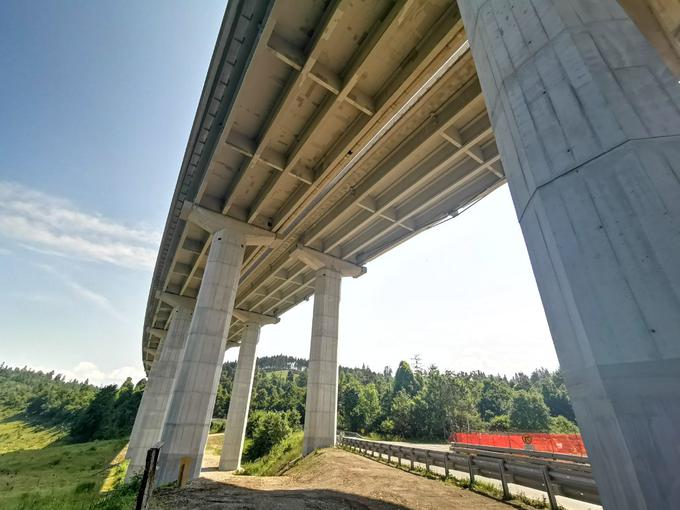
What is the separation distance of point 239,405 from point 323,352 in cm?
1572

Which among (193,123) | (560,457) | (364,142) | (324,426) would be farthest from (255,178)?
(560,457)

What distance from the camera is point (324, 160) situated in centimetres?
1480

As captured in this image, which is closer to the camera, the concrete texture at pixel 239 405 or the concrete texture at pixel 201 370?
the concrete texture at pixel 201 370

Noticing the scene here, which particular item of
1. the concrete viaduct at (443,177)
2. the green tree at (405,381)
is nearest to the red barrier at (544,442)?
the concrete viaduct at (443,177)

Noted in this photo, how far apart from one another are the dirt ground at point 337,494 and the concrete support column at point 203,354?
2147 mm

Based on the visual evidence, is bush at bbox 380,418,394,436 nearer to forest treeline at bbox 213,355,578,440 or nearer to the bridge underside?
forest treeline at bbox 213,355,578,440

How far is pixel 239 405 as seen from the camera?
98.6ft

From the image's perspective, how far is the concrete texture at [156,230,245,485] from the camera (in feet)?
42.2

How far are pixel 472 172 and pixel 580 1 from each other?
11.9 metres

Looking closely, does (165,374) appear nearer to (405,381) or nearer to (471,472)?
(471,472)

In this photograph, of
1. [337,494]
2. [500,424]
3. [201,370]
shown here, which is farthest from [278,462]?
[500,424]

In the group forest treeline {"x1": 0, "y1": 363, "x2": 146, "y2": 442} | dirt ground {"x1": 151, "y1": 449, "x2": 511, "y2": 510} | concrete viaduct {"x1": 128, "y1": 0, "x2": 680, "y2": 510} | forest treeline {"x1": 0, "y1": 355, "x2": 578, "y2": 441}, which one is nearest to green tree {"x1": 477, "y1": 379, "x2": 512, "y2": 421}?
forest treeline {"x1": 0, "y1": 355, "x2": 578, "y2": 441}

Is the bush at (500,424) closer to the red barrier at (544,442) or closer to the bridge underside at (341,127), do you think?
the red barrier at (544,442)

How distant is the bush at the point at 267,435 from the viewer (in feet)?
117
